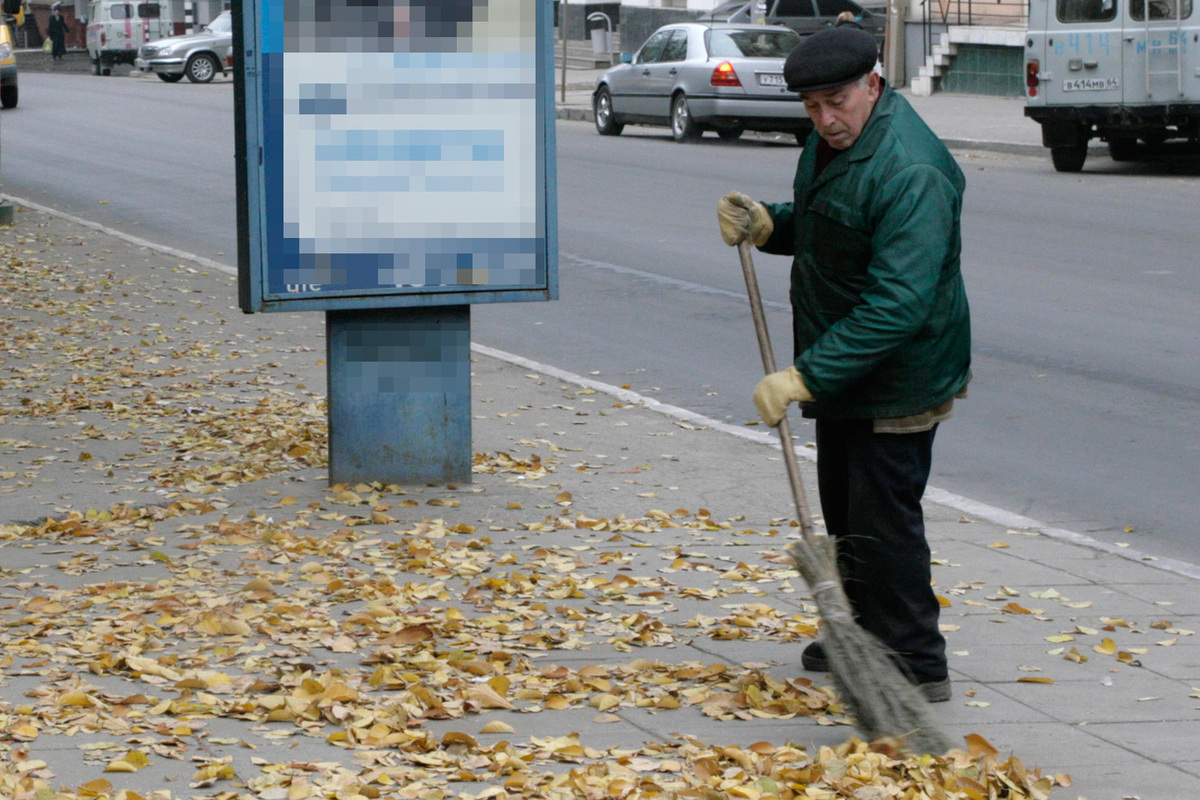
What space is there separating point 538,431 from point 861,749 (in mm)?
4451

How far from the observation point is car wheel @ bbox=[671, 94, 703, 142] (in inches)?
974

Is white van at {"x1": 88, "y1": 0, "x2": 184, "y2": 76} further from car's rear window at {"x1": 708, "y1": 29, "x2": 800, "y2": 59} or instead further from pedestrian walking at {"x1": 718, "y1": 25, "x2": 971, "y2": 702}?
pedestrian walking at {"x1": 718, "y1": 25, "x2": 971, "y2": 702}

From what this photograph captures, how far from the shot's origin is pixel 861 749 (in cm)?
431

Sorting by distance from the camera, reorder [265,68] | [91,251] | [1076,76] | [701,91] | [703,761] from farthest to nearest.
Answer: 1. [701,91]
2. [1076,76]
3. [91,251]
4. [265,68]
5. [703,761]

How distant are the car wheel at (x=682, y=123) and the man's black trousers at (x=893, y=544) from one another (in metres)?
20.3

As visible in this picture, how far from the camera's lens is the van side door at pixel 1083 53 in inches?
749

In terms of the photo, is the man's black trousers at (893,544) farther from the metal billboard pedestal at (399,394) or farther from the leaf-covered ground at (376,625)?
the metal billboard pedestal at (399,394)

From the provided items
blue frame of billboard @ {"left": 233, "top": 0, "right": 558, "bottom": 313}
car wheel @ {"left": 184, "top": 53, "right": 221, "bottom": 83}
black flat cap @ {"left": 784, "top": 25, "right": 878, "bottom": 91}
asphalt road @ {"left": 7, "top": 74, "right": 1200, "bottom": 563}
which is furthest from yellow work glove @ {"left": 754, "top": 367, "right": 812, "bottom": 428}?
car wheel @ {"left": 184, "top": 53, "right": 221, "bottom": 83}

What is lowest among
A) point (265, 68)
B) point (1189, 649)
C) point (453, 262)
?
point (1189, 649)

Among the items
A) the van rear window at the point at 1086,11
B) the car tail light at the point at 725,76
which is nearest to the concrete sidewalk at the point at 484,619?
the van rear window at the point at 1086,11

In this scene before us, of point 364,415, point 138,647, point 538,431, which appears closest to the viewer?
point 138,647

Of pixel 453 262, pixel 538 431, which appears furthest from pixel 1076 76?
pixel 453 262

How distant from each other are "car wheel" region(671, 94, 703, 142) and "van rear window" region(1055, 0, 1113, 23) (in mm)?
6483

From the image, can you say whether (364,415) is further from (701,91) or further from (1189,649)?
(701,91)
